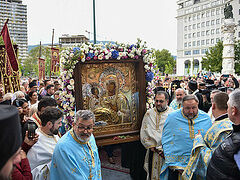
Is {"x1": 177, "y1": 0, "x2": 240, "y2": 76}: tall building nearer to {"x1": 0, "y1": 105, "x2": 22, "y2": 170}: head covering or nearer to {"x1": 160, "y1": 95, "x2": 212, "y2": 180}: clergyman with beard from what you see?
{"x1": 160, "y1": 95, "x2": 212, "y2": 180}: clergyman with beard

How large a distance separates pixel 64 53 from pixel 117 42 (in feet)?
3.51

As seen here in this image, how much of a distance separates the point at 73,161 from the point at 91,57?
2036mm

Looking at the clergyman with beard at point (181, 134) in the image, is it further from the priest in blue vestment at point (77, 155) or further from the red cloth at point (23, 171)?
the red cloth at point (23, 171)

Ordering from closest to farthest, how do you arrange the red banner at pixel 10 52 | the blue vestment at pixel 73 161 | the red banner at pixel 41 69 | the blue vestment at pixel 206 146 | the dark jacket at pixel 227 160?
the dark jacket at pixel 227 160, the blue vestment at pixel 73 161, the blue vestment at pixel 206 146, the red banner at pixel 10 52, the red banner at pixel 41 69

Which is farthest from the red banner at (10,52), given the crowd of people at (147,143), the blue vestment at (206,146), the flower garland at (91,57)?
the blue vestment at (206,146)

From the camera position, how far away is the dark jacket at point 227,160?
2.16 meters

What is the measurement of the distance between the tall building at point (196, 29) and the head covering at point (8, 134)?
204ft

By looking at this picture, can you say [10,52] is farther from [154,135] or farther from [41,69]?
[41,69]

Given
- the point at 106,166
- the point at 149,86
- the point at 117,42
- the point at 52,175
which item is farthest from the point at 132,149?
the point at 52,175

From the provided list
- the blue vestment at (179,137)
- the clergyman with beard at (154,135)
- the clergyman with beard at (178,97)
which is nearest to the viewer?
the blue vestment at (179,137)

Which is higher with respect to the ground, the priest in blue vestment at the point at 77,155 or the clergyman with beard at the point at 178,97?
the clergyman with beard at the point at 178,97

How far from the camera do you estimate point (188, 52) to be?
69938 millimetres

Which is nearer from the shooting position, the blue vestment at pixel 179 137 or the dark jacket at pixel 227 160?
the dark jacket at pixel 227 160

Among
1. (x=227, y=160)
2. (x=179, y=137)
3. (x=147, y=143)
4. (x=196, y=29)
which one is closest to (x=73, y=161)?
(x=227, y=160)
